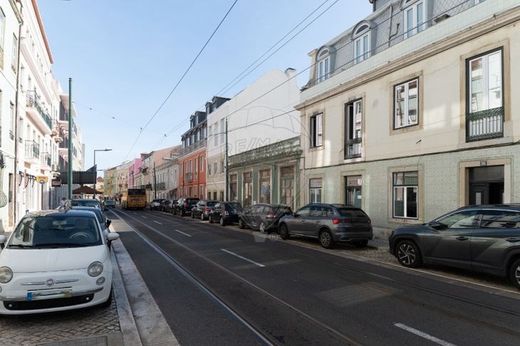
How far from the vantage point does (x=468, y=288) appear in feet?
25.6

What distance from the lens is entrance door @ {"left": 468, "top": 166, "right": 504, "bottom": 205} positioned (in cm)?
1245

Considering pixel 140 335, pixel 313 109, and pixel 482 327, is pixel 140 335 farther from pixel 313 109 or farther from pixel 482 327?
pixel 313 109

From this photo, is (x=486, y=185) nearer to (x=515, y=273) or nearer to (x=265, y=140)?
(x=515, y=273)

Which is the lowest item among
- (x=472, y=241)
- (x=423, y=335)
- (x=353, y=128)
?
(x=423, y=335)

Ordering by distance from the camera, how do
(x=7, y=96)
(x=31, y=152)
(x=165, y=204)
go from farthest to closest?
(x=165, y=204), (x=31, y=152), (x=7, y=96)

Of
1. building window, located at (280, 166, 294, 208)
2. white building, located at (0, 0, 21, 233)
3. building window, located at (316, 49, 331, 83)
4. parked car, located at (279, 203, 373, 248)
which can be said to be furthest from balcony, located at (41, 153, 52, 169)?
parked car, located at (279, 203, 373, 248)

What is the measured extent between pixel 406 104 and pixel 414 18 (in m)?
3.46

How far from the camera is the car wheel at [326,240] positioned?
13586 mm

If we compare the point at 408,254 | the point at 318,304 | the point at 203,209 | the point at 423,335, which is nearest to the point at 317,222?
the point at 408,254

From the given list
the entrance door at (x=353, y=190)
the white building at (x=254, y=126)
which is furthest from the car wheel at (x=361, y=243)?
the white building at (x=254, y=126)

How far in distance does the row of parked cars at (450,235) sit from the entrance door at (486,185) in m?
3.65

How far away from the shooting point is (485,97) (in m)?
13.0

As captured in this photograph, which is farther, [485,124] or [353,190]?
A: [353,190]

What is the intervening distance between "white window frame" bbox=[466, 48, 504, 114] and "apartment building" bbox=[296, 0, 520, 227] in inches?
1.3
